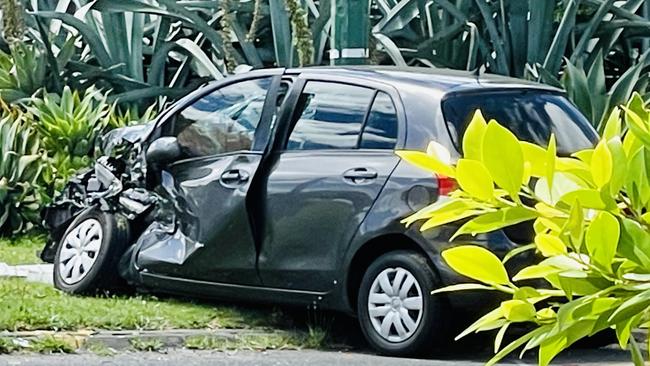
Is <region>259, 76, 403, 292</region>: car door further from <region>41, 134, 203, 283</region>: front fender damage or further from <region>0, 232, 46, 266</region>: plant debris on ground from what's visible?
<region>0, 232, 46, 266</region>: plant debris on ground

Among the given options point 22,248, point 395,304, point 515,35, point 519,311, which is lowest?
point 22,248

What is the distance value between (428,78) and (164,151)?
186 cm

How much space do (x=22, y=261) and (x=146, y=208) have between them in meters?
1.85

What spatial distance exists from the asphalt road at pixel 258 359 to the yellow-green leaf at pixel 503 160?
5151 mm

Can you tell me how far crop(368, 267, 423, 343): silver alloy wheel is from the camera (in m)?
6.95

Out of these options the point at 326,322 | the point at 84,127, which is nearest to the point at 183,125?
the point at 326,322

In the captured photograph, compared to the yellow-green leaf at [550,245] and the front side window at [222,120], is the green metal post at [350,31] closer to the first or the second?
the front side window at [222,120]

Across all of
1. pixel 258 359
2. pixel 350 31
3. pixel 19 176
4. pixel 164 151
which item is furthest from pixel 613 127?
pixel 19 176

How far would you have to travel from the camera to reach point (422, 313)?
688 cm

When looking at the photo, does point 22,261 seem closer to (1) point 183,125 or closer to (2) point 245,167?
(1) point 183,125

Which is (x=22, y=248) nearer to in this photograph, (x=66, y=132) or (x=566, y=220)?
(x=66, y=132)

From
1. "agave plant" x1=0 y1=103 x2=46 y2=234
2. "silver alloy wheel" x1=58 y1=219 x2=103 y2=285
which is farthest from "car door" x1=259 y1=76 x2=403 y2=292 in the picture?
"agave plant" x1=0 y1=103 x2=46 y2=234

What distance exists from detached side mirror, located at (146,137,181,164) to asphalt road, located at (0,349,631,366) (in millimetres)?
1536

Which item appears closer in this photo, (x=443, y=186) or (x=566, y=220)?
(x=566, y=220)
